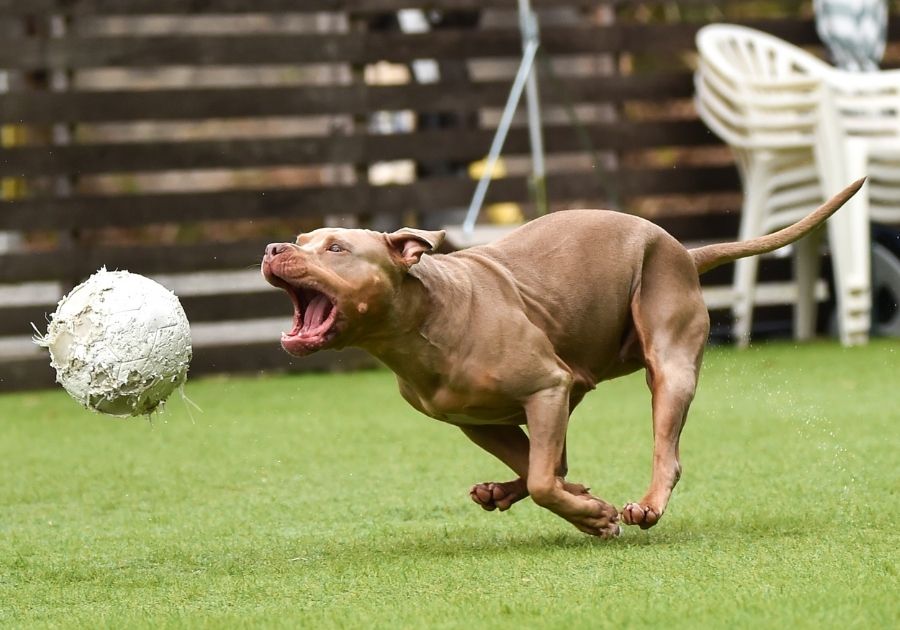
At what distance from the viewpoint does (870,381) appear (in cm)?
645

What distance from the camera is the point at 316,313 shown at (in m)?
3.34

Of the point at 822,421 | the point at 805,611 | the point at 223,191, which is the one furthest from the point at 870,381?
the point at 805,611

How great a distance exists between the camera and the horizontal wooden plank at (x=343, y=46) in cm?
793

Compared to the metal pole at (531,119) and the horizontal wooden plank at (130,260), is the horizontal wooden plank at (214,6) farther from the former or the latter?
the horizontal wooden plank at (130,260)

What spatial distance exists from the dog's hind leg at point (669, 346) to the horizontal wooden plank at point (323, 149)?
15.1 feet

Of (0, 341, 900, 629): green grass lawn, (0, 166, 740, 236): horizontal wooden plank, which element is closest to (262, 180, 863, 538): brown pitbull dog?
(0, 341, 900, 629): green grass lawn

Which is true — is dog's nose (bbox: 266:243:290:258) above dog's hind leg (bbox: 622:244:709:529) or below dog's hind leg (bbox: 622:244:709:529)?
above

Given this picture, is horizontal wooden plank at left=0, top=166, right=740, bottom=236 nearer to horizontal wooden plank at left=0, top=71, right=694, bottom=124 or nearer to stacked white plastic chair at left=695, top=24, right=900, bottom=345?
horizontal wooden plank at left=0, top=71, right=694, bottom=124

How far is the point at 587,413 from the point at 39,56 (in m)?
3.62

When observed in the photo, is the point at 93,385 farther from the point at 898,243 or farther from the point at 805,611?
the point at 898,243

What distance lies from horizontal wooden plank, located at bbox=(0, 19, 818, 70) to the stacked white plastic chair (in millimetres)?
424

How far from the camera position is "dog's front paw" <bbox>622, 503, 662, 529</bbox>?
3.36m

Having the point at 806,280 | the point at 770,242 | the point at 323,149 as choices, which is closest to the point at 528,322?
the point at 770,242

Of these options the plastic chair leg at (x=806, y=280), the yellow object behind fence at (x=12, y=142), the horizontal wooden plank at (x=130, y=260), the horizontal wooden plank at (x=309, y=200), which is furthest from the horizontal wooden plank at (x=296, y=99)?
the plastic chair leg at (x=806, y=280)
